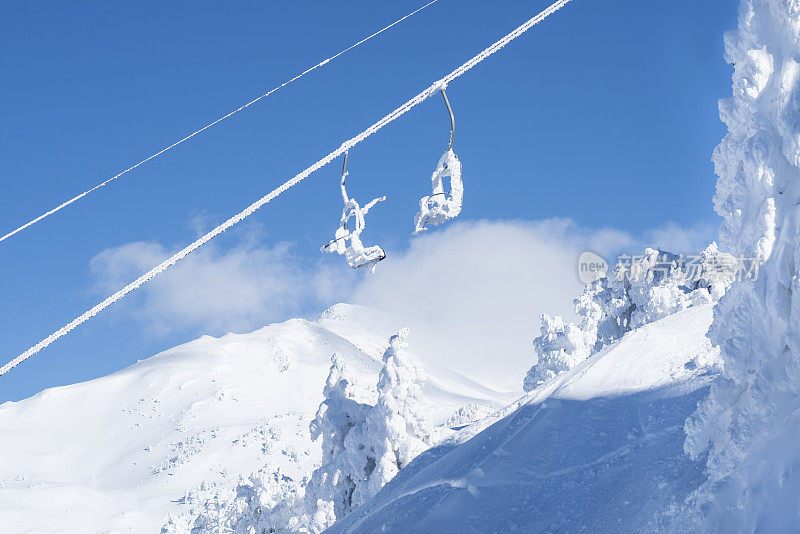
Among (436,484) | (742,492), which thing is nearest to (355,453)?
(436,484)

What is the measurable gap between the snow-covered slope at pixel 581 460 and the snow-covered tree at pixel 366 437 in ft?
23.0

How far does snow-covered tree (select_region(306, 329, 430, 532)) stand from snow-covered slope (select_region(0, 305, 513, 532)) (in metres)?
7.47

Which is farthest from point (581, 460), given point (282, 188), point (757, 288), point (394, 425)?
point (394, 425)

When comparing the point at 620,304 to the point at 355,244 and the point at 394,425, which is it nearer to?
the point at 394,425

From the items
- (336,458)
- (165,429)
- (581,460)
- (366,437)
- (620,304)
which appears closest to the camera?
(581,460)

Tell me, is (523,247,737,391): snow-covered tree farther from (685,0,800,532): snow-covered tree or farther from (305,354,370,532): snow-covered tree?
(685,0,800,532): snow-covered tree

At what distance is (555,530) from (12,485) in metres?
69.6

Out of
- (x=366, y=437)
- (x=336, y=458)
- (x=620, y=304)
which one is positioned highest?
(x=620, y=304)

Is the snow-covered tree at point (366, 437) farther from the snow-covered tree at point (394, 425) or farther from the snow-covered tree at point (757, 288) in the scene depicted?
the snow-covered tree at point (757, 288)

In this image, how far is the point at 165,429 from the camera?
79312 millimetres

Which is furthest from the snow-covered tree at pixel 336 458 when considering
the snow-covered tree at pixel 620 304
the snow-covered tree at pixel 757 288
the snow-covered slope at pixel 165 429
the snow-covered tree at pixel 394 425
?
the snow-covered tree at pixel 757 288

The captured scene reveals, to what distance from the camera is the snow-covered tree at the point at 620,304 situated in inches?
1672

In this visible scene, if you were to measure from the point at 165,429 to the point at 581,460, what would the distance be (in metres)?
72.1

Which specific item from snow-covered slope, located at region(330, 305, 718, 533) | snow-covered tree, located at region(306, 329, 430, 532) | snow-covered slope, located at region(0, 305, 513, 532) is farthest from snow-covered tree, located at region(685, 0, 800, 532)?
snow-covered slope, located at region(0, 305, 513, 532)
